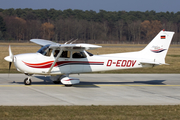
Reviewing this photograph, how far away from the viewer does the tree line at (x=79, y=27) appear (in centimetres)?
10112

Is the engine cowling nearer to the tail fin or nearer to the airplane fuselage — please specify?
the airplane fuselage

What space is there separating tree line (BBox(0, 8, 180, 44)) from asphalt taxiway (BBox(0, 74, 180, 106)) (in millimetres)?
83571

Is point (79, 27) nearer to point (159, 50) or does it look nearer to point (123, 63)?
point (159, 50)

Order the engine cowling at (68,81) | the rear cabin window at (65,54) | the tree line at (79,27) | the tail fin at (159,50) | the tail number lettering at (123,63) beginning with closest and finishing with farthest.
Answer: the engine cowling at (68,81), the rear cabin window at (65,54), the tail number lettering at (123,63), the tail fin at (159,50), the tree line at (79,27)

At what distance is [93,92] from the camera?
1144 centimetres

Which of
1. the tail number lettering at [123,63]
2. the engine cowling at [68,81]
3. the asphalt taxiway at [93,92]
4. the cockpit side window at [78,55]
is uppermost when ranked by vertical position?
the cockpit side window at [78,55]

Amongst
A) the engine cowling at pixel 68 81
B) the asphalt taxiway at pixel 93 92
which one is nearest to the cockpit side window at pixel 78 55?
the engine cowling at pixel 68 81

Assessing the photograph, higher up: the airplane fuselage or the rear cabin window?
the rear cabin window

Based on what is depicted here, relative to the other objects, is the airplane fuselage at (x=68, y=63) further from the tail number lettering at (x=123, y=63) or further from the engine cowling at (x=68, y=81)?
the engine cowling at (x=68, y=81)

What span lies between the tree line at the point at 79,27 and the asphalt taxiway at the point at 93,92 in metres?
83.6

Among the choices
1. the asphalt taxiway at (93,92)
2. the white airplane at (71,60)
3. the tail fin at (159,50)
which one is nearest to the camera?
the asphalt taxiway at (93,92)

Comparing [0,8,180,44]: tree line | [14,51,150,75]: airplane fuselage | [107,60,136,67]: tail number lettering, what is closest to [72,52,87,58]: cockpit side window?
[14,51,150,75]: airplane fuselage

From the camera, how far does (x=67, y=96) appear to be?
1041 centimetres

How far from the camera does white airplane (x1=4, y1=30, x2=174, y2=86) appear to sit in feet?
40.1
